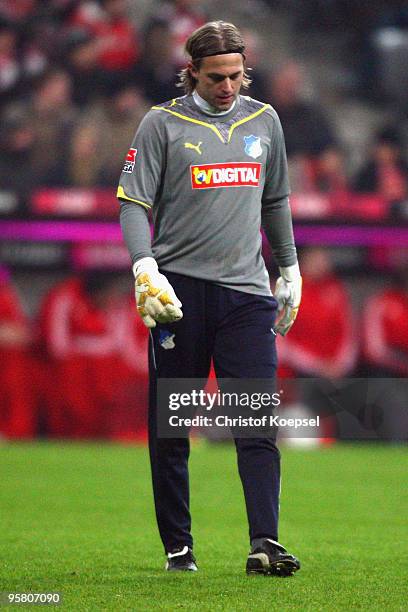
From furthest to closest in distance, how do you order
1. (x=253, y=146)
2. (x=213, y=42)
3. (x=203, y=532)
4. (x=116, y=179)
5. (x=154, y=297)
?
1. (x=116, y=179)
2. (x=203, y=532)
3. (x=253, y=146)
4. (x=213, y=42)
5. (x=154, y=297)

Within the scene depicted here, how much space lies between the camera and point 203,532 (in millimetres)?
5938

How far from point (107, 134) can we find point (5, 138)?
3.49ft

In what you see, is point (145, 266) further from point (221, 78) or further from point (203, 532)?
point (203, 532)

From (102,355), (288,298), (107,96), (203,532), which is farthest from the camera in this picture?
(107,96)

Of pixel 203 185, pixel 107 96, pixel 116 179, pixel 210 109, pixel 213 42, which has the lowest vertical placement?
pixel 203 185

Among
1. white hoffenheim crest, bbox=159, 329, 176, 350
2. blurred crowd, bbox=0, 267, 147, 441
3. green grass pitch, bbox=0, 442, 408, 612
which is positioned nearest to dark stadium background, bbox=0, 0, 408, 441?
blurred crowd, bbox=0, 267, 147, 441

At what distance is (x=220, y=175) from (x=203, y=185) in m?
0.07

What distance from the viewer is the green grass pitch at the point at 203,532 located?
403 centimetres

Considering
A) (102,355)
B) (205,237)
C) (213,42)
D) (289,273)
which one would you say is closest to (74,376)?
(102,355)

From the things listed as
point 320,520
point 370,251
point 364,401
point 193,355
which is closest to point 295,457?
point 364,401

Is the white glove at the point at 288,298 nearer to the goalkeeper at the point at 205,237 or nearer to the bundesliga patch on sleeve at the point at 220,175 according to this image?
the goalkeeper at the point at 205,237

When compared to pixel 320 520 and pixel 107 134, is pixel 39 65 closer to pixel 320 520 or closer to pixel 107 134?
pixel 107 134

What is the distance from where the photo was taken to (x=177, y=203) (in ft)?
15.0

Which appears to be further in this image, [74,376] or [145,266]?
[74,376]
